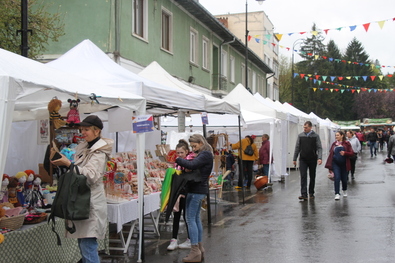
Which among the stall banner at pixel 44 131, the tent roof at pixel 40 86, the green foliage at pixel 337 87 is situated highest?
the green foliage at pixel 337 87

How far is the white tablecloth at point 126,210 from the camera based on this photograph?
6.92 metres

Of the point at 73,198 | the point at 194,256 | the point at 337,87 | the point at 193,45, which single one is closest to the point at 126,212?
the point at 194,256

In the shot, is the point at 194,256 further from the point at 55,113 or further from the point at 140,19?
the point at 140,19

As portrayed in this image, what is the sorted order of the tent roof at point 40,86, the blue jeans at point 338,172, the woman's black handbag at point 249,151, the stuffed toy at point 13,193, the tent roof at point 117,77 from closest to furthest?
the tent roof at point 40,86
the stuffed toy at point 13,193
the tent roof at point 117,77
the blue jeans at point 338,172
the woman's black handbag at point 249,151

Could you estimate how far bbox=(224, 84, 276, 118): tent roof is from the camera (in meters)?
17.4

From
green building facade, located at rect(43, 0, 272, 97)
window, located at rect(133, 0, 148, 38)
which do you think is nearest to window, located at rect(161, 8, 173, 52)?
green building facade, located at rect(43, 0, 272, 97)

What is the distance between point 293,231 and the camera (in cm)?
870

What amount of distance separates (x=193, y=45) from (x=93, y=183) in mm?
20056

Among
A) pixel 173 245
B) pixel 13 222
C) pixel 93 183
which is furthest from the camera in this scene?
pixel 173 245

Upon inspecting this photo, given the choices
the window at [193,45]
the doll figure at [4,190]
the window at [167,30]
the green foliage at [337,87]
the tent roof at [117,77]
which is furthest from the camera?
the green foliage at [337,87]

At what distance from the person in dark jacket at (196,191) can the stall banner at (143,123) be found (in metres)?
0.58

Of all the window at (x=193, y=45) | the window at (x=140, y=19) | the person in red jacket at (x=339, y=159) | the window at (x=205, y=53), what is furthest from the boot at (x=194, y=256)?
the window at (x=205, y=53)

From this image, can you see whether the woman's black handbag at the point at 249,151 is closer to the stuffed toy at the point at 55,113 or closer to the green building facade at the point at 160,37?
the green building facade at the point at 160,37

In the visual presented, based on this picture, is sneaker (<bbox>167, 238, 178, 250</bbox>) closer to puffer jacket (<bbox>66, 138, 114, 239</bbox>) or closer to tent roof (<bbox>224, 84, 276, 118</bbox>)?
puffer jacket (<bbox>66, 138, 114, 239</bbox>)
